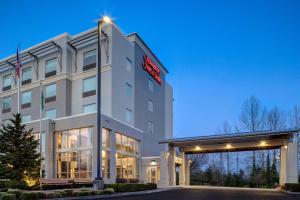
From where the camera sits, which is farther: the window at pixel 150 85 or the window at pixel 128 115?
the window at pixel 150 85

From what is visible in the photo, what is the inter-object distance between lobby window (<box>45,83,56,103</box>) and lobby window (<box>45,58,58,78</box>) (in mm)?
1549

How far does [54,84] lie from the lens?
41875mm

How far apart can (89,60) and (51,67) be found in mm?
5984

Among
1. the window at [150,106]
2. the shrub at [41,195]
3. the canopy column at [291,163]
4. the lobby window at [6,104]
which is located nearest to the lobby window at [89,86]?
the window at [150,106]

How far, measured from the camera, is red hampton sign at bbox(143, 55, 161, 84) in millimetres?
46406

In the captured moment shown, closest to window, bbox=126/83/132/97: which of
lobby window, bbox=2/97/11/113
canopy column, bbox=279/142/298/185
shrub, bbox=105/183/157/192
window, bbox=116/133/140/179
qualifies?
window, bbox=116/133/140/179

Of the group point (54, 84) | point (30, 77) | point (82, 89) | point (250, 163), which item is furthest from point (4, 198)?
point (250, 163)

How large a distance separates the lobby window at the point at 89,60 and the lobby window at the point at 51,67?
14.0ft

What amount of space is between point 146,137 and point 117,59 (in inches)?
469

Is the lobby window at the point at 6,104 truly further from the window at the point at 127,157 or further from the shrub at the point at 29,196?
the shrub at the point at 29,196

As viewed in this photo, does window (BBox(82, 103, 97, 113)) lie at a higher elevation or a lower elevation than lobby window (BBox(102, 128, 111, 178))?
higher

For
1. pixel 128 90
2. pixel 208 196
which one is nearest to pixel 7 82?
pixel 128 90

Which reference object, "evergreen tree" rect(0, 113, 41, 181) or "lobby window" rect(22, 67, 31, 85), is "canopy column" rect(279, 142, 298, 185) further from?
"lobby window" rect(22, 67, 31, 85)

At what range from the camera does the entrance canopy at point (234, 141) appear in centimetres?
3105
